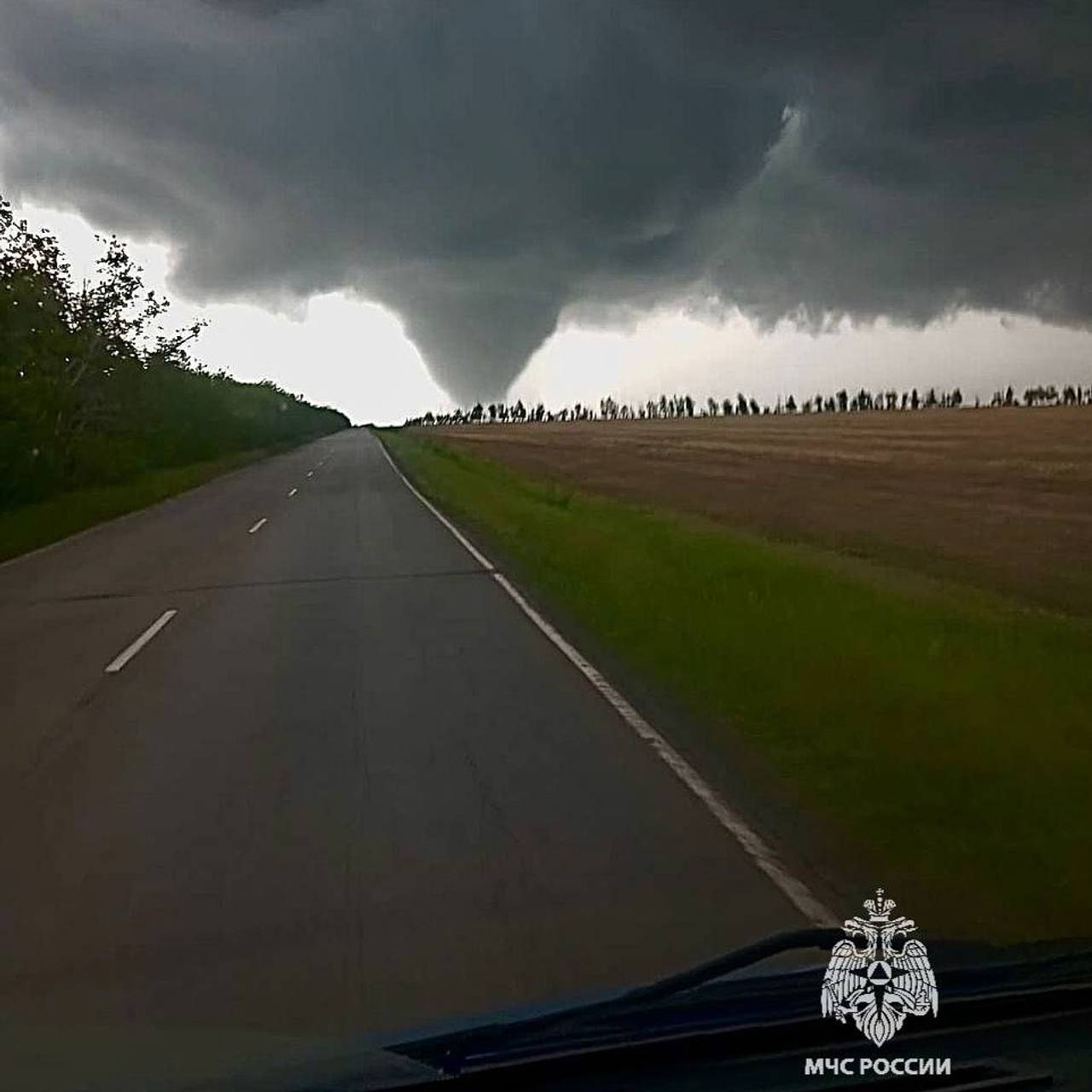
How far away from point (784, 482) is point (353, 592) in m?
25.0

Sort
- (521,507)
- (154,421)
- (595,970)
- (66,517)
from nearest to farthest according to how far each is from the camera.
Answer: (595,970)
(521,507)
(66,517)
(154,421)

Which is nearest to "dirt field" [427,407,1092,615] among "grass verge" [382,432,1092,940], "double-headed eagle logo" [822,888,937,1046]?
"grass verge" [382,432,1092,940]

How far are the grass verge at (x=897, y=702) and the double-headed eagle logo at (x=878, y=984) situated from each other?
1.75 m

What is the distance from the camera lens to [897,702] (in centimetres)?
941

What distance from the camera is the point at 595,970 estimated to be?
193 inches

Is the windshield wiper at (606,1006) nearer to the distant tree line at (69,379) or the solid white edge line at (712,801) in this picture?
the solid white edge line at (712,801)

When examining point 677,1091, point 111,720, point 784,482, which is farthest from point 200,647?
point 784,482

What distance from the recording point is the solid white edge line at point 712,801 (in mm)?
5738

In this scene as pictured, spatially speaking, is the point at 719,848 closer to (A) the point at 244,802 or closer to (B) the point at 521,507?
(A) the point at 244,802

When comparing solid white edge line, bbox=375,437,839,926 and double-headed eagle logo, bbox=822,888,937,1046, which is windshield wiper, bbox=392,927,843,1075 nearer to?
double-headed eagle logo, bbox=822,888,937,1046

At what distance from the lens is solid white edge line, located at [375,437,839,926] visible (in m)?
5.74

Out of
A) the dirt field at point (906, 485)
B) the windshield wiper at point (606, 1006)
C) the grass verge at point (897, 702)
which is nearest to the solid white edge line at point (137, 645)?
the grass verge at point (897, 702)

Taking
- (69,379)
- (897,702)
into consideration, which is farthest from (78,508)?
(897,702)

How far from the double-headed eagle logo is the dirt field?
1314 centimetres
